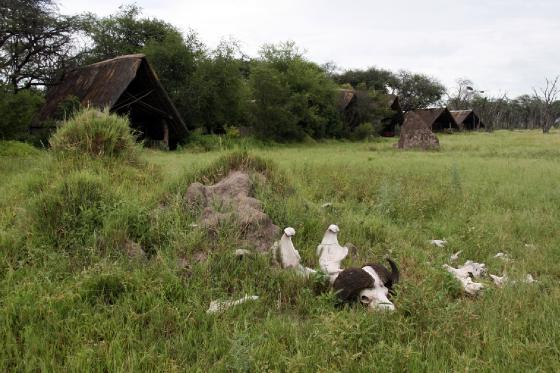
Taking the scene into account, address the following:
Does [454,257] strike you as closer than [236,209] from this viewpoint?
No

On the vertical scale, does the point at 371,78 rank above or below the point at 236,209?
above

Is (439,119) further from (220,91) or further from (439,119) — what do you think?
(220,91)

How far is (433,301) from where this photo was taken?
290 centimetres

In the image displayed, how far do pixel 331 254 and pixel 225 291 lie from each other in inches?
40.4

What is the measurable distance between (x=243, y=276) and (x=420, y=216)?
3.43m

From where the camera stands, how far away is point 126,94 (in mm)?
15922

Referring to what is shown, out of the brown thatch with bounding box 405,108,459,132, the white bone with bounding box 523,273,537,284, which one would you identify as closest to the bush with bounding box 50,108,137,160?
the white bone with bounding box 523,273,537,284

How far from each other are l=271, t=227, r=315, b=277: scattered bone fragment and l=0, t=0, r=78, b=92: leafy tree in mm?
12136

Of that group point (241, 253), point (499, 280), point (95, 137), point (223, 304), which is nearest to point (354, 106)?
point (95, 137)

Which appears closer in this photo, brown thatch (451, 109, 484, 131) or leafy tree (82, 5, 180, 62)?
leafy tree (82, 5, 180, 62)

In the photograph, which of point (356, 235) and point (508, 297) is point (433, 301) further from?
point (356, 235)

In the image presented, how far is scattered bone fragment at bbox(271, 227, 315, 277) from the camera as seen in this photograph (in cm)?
359

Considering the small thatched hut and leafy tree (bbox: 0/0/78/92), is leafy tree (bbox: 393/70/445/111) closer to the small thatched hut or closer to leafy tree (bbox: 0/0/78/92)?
the small thatched hut

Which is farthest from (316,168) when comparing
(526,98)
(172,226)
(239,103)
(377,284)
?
(526,98)
